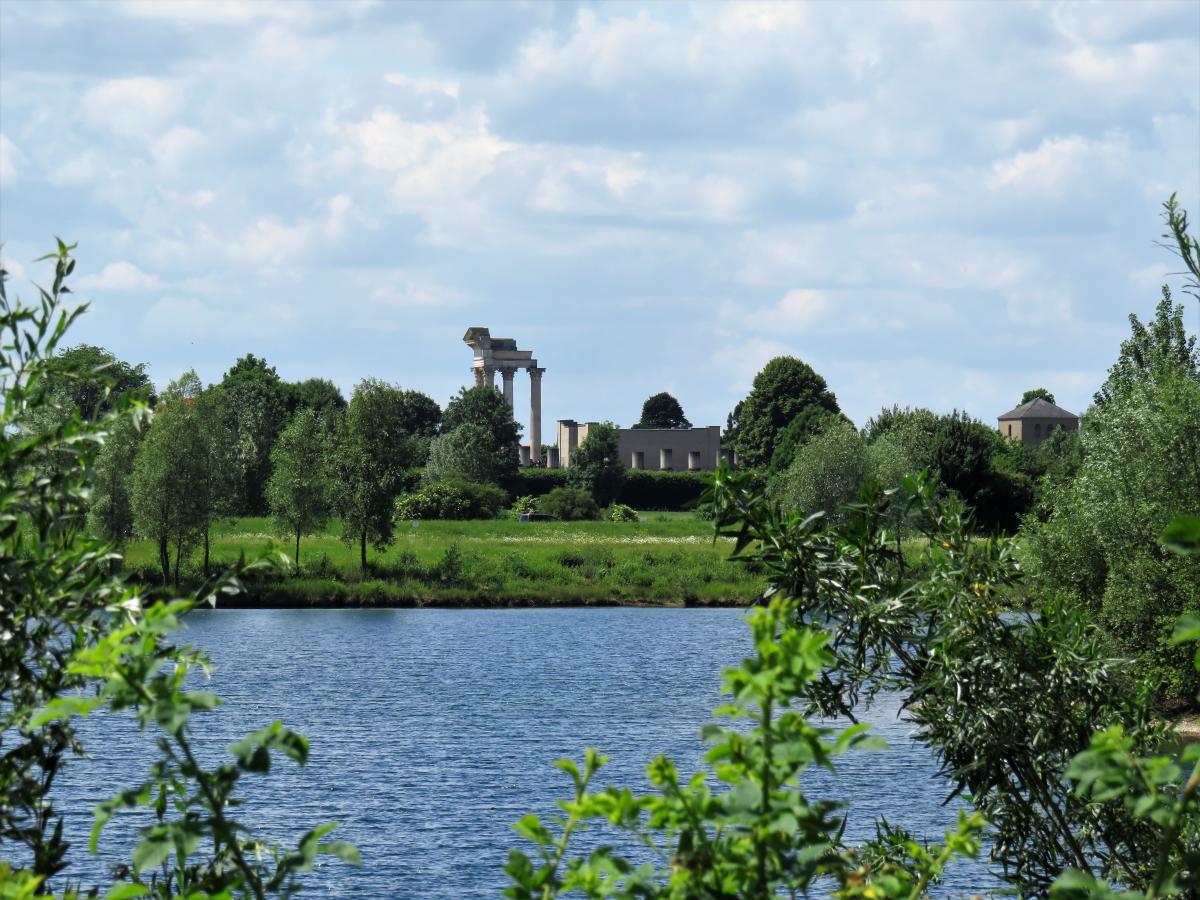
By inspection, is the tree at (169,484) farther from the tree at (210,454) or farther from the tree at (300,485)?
the tree at (300,485)

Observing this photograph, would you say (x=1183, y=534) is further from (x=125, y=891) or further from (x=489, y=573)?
(x=489, y=573)

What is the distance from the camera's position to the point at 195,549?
67.9 m

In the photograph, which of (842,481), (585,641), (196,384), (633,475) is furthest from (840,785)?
(633,475)

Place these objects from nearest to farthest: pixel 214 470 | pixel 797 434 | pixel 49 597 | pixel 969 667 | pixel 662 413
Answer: pixel 49 597, pixel 969 667, pixel 214 470, pixel 797 434, pixel 662 413

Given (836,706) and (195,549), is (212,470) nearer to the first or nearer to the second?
(195,549)

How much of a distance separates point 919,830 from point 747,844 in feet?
69.9

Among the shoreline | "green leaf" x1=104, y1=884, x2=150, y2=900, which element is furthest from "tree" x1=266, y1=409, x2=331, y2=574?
"green leaf" x1=104, y1=884, x2=150, y2=900

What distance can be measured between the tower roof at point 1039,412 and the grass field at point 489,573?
3378 inches

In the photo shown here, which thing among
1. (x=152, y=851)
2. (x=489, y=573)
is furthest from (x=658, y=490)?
(x=152, y=851)

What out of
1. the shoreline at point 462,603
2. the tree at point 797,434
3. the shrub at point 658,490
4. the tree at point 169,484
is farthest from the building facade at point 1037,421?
the tree at point 169,484

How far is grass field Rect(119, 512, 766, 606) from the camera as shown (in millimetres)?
66000

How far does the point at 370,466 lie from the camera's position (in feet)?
226

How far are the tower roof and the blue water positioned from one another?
99871 millimetres

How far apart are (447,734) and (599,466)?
7473 cm
